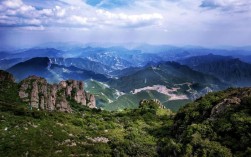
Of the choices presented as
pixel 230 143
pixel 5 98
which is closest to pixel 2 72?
pixel 5 98

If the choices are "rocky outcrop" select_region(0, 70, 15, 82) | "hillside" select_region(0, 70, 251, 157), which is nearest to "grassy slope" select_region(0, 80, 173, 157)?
"hillside" select_region(0, 70, 251, 157)

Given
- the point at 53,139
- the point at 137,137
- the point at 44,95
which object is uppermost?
the point at 53,139

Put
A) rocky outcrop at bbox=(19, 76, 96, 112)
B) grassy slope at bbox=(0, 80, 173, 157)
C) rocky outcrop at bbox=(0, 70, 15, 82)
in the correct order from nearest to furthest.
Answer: grassy slope at bbox=(0, 80, 173, 157), rocky outcrop at bbox=(19, 76, 96, 112), rocky outcrop at bbox=(0, 70, 15, 82)

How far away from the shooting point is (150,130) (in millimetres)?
81875

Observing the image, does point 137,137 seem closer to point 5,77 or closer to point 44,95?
point 44,95

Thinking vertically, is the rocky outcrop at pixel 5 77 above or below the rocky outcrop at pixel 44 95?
above

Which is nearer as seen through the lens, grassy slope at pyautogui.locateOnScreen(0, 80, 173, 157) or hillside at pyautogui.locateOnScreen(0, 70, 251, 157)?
hillside at pyautogui.locateOnScreen(0, 70, 251, 157)

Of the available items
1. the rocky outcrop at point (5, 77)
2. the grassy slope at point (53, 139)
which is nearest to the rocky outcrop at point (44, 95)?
the rocky outcrop at point (5, 77)

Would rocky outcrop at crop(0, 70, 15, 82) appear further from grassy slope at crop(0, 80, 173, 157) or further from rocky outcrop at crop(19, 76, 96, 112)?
grassy slope at crop(0, 80, 173, 157)

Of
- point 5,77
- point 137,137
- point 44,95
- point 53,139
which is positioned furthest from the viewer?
point 5,77

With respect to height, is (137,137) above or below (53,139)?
below

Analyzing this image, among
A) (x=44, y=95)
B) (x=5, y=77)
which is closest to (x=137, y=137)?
(x=44, y=95)

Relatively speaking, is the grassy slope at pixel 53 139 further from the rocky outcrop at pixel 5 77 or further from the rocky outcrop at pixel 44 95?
the rocky outcrop at pixel 5 77

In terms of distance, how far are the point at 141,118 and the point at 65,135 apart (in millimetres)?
50455
